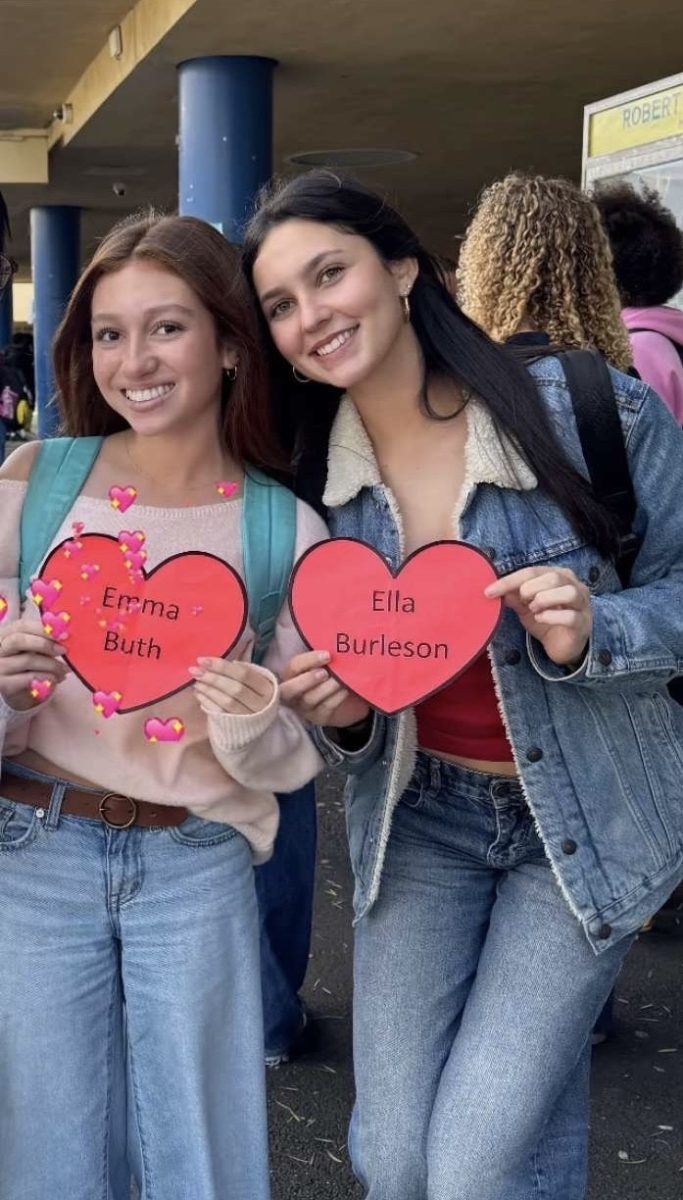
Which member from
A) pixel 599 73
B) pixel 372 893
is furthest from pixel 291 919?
pixel 599 73

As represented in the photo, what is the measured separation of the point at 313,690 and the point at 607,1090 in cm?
186

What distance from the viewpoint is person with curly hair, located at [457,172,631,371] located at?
2734mm

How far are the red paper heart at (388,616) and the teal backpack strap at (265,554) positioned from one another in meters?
0.09

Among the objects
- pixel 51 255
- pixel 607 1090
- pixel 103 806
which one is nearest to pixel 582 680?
pixel 103 806

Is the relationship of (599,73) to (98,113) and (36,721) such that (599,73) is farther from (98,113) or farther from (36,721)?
(36,721)

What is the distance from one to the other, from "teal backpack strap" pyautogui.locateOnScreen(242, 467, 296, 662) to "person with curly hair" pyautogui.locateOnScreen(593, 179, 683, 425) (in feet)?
6.24

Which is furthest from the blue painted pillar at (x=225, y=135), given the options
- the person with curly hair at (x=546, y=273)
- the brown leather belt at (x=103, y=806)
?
the brown leather belt at (x=103, y=806)

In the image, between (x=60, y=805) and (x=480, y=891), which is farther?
(x=480, y=891)

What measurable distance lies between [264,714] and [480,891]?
54 centimetres

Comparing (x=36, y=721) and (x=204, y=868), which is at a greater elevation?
(x=36, y=721)

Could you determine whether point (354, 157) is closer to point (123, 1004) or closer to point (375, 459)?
point (375, 459)

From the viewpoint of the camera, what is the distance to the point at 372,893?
207 centimetres

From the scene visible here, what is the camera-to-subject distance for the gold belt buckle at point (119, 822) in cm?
186

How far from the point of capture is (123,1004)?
197 cm
